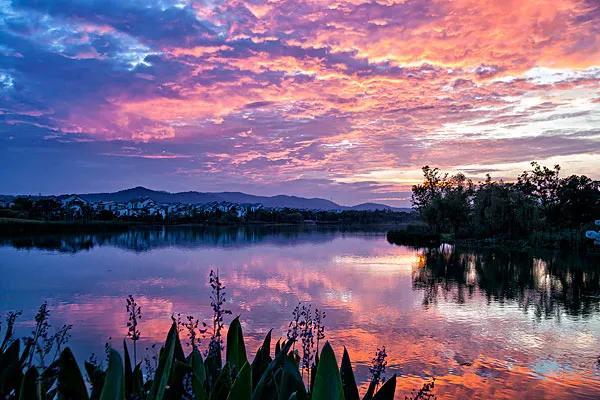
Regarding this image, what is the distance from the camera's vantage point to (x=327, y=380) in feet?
3.57

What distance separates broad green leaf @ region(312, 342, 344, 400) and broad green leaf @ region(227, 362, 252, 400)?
0.20 metres

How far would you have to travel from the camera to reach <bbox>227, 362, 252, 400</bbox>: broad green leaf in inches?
46.9

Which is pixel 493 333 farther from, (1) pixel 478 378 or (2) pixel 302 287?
(2) pixel 302 287

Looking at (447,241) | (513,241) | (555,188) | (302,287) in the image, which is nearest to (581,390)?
(302,287)

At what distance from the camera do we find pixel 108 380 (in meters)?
1.24

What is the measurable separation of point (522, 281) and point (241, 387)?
67.7 ft

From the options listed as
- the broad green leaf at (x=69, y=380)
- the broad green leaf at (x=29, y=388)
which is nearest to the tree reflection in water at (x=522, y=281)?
the broad green leaf at (x=69, y=380)

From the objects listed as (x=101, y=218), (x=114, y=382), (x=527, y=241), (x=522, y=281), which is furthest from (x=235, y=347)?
(x=101, y=218)

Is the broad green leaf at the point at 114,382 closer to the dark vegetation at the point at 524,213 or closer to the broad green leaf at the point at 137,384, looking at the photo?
the broad green leaf at the point at 137,384

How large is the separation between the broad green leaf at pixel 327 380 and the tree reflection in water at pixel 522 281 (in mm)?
13712

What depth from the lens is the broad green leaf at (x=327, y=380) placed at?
1.08 metres

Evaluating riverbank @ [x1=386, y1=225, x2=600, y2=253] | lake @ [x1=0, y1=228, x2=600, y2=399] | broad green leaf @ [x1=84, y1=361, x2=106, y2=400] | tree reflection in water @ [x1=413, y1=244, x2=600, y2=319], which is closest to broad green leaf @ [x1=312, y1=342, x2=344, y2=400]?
broad green leaf @ [x1=84, y1=361, x2=106, y2=400]

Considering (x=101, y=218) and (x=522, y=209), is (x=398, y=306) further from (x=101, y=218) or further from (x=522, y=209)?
(x=101, y=218)

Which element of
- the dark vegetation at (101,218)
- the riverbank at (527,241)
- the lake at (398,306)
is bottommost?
the lake at (398,306)
